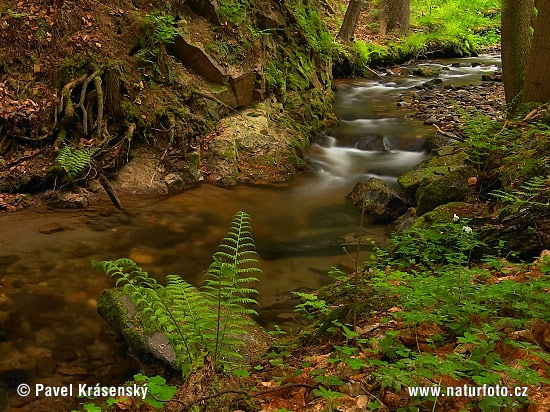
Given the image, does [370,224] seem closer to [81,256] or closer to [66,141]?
[81,256]

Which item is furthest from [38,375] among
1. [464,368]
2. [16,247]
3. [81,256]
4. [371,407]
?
[464,368]

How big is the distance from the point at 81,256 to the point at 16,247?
83 centimetres


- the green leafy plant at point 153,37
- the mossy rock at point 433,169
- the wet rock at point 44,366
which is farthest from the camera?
the green leafy plant at point 153,37

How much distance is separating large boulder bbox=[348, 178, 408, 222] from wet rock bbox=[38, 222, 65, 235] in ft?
14.7

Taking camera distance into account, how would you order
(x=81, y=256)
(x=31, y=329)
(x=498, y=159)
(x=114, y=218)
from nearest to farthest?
(x=31, y=329) < (x=81, y=256) < (x=498, y=159) < (x=114, y=218)

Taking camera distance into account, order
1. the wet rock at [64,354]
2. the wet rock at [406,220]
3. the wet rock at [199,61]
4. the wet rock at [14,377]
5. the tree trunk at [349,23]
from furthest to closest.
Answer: the tree trunk at [349,23], the wet rock at [199,61], the wet rock at [406,220], the wet rock at [64,354], the wet rock at [14,377]

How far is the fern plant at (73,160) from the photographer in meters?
7.23

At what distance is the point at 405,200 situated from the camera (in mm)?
8234

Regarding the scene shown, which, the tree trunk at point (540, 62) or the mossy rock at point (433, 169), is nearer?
the tree trunk at point (540, 62)

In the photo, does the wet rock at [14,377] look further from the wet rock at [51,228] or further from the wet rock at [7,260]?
the wet rock at [51,228]

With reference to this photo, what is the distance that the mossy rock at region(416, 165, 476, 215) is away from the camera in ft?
21.9

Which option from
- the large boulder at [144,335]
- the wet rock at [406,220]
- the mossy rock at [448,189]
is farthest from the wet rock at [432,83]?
the large boulder at [144,335]

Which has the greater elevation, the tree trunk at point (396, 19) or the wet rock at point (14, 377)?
the tree trunk at point (396, 19)

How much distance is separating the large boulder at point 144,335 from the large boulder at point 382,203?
390 centimetres
